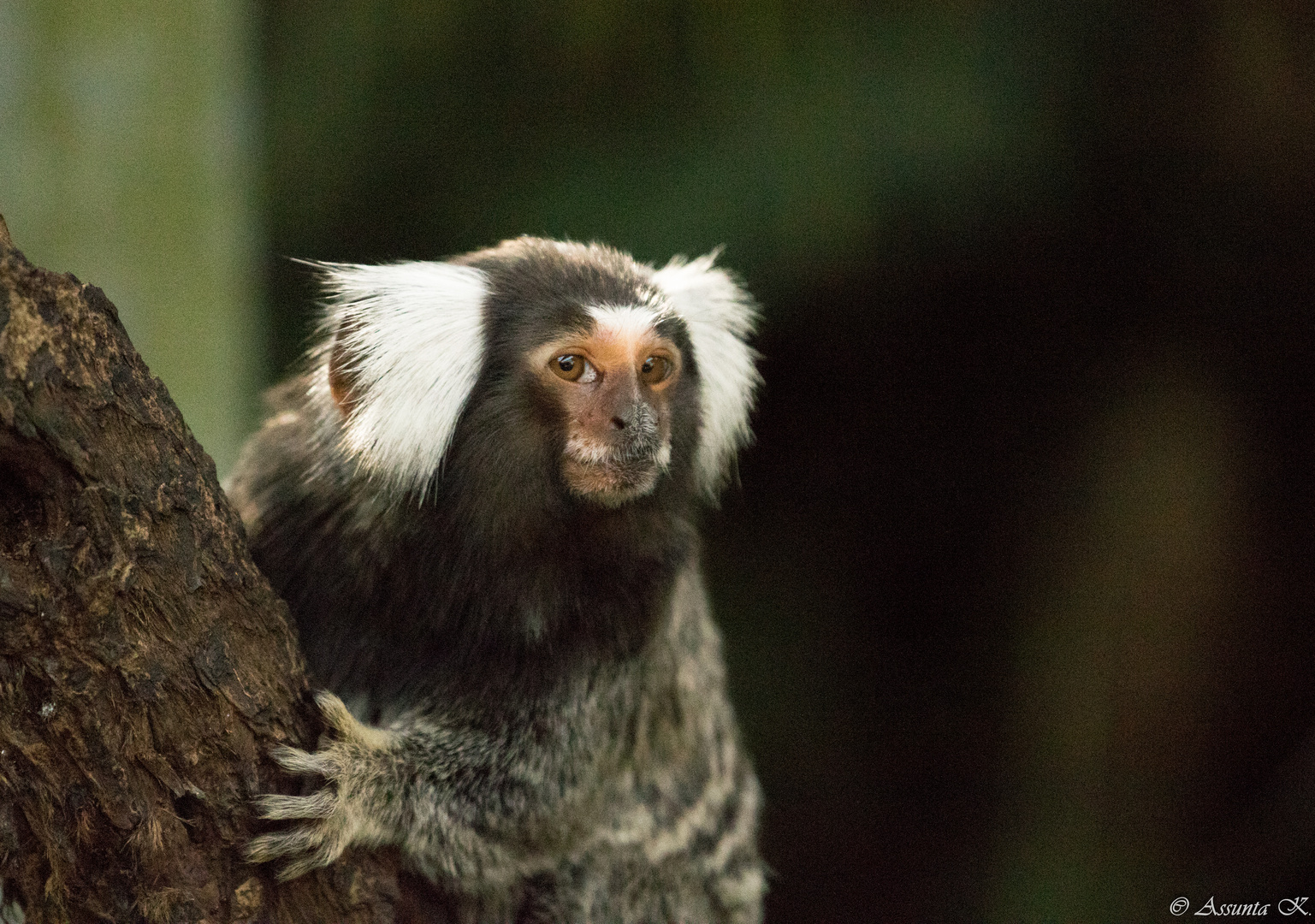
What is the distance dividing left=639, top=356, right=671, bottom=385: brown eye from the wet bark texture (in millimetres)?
814

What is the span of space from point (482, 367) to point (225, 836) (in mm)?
947

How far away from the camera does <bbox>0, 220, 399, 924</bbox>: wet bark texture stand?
5.21 ft

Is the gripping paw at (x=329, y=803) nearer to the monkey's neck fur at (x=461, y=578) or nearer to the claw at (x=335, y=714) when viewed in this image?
the claw at (x=335, y=714)

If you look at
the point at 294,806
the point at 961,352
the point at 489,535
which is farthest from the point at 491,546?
the point at 961,352

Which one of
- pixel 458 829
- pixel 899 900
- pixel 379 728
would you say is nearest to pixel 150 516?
pixel 379 728

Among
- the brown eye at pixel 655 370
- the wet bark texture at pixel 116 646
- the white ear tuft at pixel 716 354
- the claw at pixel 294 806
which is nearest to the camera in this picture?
the wet bark texture at pixel 116 646

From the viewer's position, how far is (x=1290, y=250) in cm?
373

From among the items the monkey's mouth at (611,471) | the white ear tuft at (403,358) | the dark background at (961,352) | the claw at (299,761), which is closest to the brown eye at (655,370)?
the monkey's mouth at (611,471)

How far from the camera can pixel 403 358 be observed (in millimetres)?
2316

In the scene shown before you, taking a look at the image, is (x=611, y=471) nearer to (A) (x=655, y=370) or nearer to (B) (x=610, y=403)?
(B) (x=610, y=403)

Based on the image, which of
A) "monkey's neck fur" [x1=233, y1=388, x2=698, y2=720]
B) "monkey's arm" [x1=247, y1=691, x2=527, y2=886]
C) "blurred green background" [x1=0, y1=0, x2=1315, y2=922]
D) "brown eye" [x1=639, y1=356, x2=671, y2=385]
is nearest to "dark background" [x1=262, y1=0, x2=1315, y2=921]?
"blurred green background" [x1=0, y1=0, x2=1315, y2=922]

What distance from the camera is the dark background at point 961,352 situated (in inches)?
142

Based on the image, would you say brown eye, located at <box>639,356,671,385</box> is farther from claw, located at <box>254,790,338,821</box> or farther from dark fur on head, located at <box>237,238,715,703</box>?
claw, located at <box>254,790,338,821</box>

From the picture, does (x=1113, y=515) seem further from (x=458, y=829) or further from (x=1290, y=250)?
(x=458, y=829)
